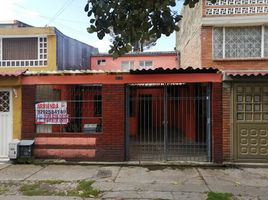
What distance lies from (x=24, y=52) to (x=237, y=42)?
424 inches

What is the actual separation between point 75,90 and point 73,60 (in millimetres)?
10931

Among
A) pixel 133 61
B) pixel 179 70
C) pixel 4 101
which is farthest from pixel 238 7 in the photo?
pixel 133 61

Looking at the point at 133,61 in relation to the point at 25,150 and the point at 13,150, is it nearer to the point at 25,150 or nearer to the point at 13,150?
the point at 25,150

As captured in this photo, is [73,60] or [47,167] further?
[73,60]

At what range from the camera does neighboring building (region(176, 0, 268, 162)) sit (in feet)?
33.9

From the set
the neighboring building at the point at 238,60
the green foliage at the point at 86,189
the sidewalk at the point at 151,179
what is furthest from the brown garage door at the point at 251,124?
the green foliage at the point at 86,189

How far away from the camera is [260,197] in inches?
289

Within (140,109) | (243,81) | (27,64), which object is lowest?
(140,109)

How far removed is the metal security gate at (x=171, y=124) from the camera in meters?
10.8

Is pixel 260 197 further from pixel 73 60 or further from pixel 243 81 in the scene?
pixel 73 60

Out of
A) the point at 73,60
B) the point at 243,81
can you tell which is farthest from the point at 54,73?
the point at 73,60

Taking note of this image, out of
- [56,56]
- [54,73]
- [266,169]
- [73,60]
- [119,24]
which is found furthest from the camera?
[73,60]

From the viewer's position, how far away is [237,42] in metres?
13.3

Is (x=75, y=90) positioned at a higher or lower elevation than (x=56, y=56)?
lower
